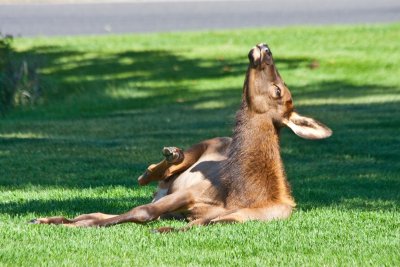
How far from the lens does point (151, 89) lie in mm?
Answer: 20875

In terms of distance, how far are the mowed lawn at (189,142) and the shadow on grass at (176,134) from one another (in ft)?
0.08

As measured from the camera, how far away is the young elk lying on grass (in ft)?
26.6

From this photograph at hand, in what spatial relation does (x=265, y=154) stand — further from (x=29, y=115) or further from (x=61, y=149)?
(x=29, y=115)

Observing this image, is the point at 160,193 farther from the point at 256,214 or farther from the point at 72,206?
the point at 256,214

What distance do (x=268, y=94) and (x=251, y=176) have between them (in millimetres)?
593

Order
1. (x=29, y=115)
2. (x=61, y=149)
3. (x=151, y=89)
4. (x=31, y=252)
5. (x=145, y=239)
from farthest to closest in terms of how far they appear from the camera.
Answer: (x=151, y=89) → (x=29, y=115) → (x=61, y=149) → (x=145, y=239) → (x=31, y=252)

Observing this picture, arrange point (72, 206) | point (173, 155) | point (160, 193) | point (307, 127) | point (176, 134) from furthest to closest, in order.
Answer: point (176, 134), point (72, 206), point (160, 193), point (173, 155), point (307, 127)

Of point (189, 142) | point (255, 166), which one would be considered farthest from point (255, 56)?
point (189, 142)

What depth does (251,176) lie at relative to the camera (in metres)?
8.16

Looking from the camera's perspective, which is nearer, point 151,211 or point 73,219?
point 151,211

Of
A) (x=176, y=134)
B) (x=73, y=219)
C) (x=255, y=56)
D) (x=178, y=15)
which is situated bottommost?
(x=178, y=15)

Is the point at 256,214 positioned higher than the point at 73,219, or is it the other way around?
the point at 256,214

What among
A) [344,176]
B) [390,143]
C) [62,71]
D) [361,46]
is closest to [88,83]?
[62,71]

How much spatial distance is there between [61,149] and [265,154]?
556 cm
